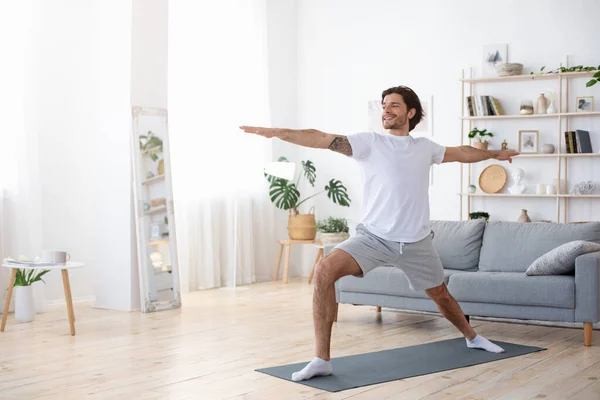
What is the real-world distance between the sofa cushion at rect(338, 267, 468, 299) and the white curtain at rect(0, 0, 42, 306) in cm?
251

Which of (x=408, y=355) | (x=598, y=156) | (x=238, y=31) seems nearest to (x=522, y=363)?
(x=408, y=355)

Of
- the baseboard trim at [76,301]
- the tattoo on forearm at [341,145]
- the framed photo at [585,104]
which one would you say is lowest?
the baseboard trim at [76,301]

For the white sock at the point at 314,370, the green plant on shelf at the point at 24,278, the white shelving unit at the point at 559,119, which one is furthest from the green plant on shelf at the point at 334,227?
the white sock at the point at 314,370

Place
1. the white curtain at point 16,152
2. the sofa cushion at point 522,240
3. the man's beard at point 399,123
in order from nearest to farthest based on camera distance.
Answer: the man's beard at point 399,123 → the sofa cushion at point 522,240 → the white curtain at point 16,152

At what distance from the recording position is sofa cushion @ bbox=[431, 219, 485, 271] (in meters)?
5.66

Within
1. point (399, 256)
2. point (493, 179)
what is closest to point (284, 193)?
point (493, 179)

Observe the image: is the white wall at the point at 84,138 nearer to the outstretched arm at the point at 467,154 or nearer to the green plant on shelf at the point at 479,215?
the outstretched arm at the point at 467,154

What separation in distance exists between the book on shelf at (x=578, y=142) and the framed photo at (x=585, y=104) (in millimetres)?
→ 213

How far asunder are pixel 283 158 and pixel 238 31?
1.38 metres

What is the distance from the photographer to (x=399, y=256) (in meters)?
4.14

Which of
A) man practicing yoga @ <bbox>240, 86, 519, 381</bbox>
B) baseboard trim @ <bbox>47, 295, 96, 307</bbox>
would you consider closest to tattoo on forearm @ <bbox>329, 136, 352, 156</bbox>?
man practicing yoga @ <bbox>240, 86, 519, 381</bbox>

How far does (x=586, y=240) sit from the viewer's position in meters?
5.28

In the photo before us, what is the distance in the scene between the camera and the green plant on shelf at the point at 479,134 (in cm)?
769

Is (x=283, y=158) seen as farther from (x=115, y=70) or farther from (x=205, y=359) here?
(x=205, y=359)
